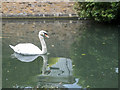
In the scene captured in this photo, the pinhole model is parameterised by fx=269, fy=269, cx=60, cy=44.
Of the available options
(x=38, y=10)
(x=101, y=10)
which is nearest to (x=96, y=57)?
(x=101, y=10)

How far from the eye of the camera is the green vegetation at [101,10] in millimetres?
10852

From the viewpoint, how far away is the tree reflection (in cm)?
633

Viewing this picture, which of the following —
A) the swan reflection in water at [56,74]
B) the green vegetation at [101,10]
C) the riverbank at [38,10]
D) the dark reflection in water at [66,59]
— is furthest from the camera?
the riverbank at [38,10]

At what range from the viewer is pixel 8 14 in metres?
12.9

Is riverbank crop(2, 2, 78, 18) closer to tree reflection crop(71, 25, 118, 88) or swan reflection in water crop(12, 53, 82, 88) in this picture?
tree reflection crop(71, 25, 118, 88)

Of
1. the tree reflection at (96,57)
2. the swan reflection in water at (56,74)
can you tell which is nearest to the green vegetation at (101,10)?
the tree reflection at (96,57)

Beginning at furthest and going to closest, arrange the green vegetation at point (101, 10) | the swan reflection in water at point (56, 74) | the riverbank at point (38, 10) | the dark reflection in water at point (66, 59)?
the riverbank at point (38, 10)
the green vegetation at point (101, 10)
the dark reflection in water at point (66, 59)
the swan reflection in water at point (56, 74)

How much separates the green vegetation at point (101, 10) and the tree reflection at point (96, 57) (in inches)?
20.6

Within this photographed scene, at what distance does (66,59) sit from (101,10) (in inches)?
158

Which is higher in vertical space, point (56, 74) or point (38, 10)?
point (38, 10)

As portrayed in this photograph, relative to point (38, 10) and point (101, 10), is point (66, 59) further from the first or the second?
point (38, 10)

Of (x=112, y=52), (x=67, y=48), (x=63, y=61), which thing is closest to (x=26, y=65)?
(x=63, y=61)

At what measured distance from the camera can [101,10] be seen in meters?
11.0

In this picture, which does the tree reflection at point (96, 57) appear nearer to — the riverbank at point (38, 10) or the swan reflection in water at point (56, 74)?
the swan reflection in water at point (56, 74)
